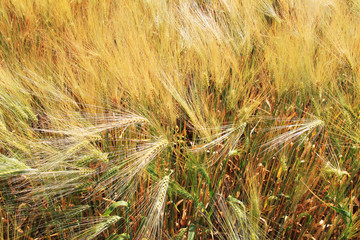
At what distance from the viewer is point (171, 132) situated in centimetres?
125

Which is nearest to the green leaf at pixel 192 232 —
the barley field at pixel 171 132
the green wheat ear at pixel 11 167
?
the barley field at pixel 171 132

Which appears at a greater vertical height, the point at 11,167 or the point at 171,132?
the point at 11,167

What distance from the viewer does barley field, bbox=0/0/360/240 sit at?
1.13 meters

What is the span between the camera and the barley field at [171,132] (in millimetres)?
1127

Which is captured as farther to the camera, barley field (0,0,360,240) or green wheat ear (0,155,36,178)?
barley field (0,0,360,240)

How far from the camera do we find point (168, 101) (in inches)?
A: 49.3

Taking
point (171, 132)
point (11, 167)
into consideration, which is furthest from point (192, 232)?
point (11, 167)

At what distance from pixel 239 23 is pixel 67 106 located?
119 cm

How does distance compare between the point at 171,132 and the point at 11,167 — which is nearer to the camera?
the point at 11,167

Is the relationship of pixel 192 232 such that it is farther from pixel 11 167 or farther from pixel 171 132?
pixel 11 167

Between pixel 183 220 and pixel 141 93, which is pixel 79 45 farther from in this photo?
pixel 183 220

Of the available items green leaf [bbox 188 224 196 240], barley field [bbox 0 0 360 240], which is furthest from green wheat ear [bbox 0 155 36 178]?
green leaf [bbox 188 224 196 240]

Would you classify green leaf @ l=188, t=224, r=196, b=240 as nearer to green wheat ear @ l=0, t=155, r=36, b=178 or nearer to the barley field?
the barley field

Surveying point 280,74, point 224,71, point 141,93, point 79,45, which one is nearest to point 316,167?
point 280,74
